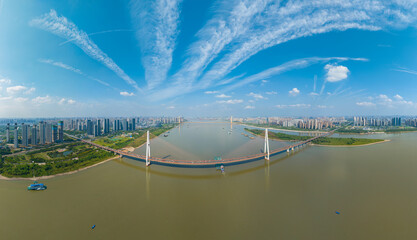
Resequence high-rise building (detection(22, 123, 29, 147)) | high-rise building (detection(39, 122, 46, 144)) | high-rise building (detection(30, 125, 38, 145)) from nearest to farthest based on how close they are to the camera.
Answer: high-rise building (detection(22, 123, 29, 147)) → high-rise building (detection(30, 125, 38, 145)) → high-rise building (detection(39, 122, 46, 144))

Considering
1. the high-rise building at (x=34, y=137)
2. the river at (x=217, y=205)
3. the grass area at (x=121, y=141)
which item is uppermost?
the high-rise building at (x=34, y=137)

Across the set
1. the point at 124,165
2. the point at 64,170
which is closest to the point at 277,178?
the point at 124,165

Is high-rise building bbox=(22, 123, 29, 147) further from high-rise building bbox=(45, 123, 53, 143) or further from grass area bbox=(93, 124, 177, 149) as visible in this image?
grass area bbox=(93, 124, 177, 149)

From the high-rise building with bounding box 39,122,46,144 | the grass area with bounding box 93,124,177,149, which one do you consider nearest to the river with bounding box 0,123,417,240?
the grass area with bounding box 93,124,177,149

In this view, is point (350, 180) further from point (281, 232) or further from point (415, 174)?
point (281, 232)

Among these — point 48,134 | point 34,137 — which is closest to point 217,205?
point 34,137

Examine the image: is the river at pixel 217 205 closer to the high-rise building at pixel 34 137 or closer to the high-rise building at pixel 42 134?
the high-rise building at pixel 34 137

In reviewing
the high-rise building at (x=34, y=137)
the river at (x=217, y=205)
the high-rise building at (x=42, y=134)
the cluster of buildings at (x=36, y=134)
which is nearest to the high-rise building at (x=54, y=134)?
the cluster of buildings at (x=36, y=134)

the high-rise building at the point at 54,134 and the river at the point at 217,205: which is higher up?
the high-rise building at the point at 54,134

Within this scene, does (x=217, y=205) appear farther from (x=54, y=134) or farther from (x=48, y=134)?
(x=54, y=134)
